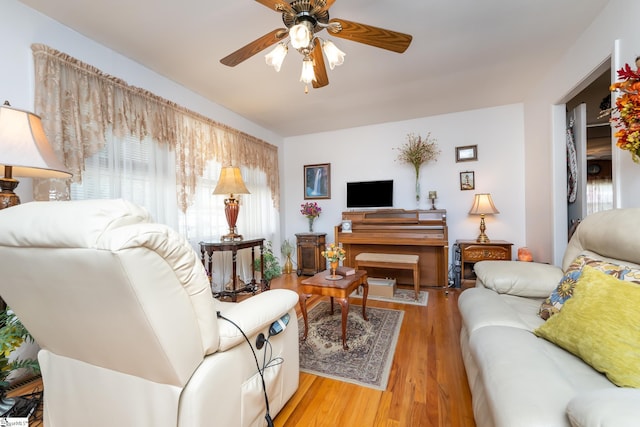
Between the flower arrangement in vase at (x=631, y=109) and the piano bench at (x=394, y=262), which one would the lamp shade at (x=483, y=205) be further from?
the flower arrangement in vase at (x=631, y=109)

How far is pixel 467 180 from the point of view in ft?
12.1

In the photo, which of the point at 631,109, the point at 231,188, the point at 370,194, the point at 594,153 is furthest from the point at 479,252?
the point at 231,188

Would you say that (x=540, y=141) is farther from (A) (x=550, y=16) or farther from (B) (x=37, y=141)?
(B) (x=37, y=141)

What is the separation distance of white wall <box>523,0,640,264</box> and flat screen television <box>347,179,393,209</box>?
1.77m

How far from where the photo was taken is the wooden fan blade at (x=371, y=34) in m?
1.42

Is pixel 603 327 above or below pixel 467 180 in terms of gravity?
below

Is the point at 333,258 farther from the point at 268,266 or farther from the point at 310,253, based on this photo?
the point at 310,253

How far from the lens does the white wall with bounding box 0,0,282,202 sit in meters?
1.63

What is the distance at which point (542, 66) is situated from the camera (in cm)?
254

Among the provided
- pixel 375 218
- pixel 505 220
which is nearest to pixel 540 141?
pixel 505 220

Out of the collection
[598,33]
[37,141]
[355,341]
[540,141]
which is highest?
[598,33]

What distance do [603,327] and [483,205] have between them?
2.67 meters

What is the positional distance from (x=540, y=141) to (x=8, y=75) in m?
4.67

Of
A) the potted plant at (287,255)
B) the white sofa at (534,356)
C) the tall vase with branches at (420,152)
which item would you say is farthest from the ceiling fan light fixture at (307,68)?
the potted plant at (287,255)
